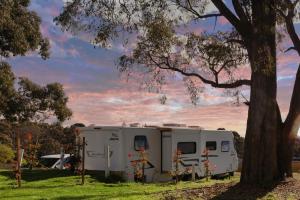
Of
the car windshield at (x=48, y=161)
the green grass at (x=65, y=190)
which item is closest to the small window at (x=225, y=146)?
the green grass at (x=65, y=190)

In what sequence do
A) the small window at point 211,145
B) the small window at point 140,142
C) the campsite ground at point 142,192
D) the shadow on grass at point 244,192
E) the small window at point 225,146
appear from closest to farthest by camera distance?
the campsite ground at point 142,192, the shadow on grass at point 244,192, the small window at point 140,142, the small window at point 211,145, the small window at point 225,146

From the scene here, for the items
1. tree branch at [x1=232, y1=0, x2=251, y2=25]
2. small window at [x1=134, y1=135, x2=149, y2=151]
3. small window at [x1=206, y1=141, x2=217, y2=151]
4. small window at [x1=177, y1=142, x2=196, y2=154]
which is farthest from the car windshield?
tree branch at [x1=232, y1=0, x2=251, y2=25]

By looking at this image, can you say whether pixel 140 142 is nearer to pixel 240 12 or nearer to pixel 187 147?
pixel 187 147

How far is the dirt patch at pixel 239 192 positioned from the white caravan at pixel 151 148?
219 inches

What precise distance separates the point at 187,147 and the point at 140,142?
2809 mm

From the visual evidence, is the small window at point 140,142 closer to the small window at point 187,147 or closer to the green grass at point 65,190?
the small window at point 187,147

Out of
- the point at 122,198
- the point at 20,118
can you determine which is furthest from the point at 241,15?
the point at 20,118

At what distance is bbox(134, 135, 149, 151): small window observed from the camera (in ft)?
70.2

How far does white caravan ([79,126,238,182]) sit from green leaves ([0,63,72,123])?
5.89m

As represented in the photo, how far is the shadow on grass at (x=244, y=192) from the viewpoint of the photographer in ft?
47.5

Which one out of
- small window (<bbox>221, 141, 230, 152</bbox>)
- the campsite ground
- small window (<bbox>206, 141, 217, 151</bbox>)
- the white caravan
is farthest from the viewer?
small window (<bbox>221, 141, 230, 152</bbox>)

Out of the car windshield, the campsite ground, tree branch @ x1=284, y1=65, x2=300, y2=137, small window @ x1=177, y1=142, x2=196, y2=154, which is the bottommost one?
the campsite ground

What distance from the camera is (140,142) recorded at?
2169 cm

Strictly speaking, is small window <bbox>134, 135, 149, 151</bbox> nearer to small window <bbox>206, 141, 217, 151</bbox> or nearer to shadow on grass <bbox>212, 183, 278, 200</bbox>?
small window <bbox>206, 141, 217, 151</bbox>
